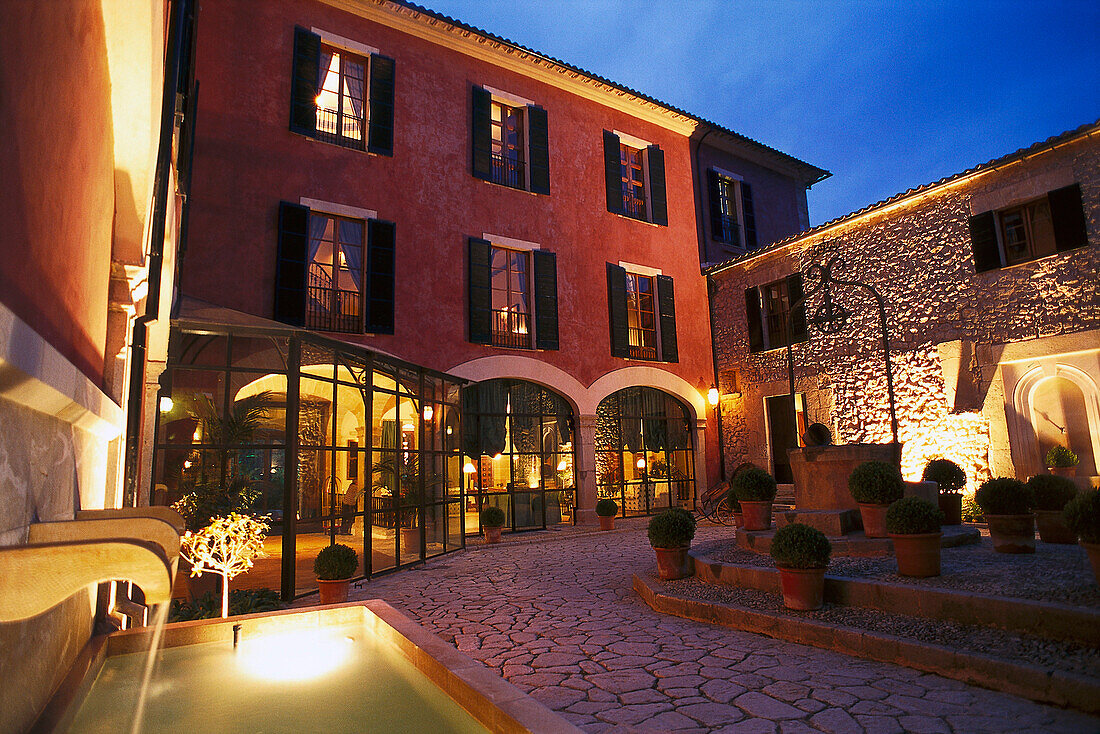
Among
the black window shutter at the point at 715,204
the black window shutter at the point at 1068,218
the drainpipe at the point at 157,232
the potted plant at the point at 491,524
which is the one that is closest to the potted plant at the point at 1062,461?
A: the black window shutter at the point at 1068,218

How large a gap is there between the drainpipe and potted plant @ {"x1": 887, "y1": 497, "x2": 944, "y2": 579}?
5985 mm

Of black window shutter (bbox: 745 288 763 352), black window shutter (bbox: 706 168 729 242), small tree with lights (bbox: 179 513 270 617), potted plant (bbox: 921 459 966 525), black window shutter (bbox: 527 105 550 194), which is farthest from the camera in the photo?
black window shutter (bbox: 706 168 729 242)

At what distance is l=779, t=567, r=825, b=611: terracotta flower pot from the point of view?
5207 mm

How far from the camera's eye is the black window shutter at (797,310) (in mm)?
13695


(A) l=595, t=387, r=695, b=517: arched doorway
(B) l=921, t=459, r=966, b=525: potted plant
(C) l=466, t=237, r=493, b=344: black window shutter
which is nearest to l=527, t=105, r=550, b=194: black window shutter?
(C) l=466, t=237, r=493, b=344: black window shutter

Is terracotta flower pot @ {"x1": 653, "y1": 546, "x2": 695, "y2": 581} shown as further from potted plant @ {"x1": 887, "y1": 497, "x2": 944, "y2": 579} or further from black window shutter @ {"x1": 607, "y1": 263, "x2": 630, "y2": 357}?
black window shutter @ {"x1": 607, "y1": 263, "x2": 630, "y2": 357}

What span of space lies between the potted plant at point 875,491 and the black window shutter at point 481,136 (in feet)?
30.9

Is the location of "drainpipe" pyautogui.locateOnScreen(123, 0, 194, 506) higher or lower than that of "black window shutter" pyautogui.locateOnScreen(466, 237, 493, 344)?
lower

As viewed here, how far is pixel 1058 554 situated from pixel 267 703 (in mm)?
6875

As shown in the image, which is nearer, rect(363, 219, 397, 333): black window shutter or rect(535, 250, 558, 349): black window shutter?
rect(363, 219, 397, 333): black window shutter

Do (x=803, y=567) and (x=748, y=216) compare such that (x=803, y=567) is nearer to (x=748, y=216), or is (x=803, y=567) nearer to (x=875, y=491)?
(x=875, y=491)

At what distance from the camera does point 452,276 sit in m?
12.1

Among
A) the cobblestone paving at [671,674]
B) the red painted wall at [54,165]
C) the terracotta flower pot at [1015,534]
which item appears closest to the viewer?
the red painted wall at [54,165]

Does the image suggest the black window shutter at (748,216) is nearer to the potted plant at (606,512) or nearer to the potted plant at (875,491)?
the potted plant at (606,512)
